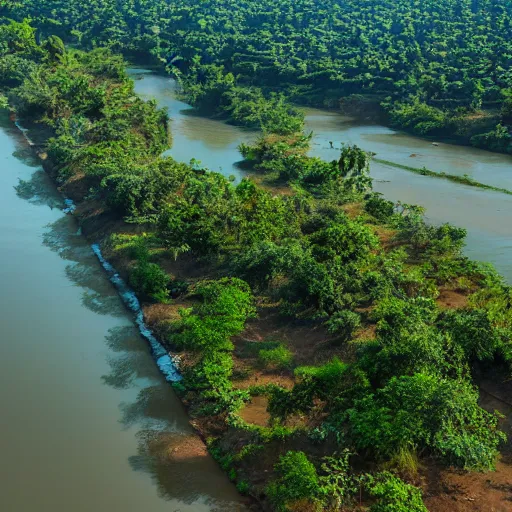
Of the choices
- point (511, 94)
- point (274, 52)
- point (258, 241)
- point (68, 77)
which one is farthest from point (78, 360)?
point (274, 52)

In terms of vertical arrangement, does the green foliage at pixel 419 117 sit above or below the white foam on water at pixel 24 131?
above

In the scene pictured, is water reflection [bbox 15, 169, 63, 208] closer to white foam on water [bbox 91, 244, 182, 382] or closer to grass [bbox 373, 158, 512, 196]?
white foam on water [bbox 91, 244, 182, 382]

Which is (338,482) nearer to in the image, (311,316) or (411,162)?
(311,316)

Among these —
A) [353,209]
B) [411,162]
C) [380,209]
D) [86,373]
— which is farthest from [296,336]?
[411,162]

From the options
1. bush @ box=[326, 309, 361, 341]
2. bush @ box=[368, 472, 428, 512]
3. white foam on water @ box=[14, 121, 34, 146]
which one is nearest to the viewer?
bush @ box=[368, 472, 428, 512]

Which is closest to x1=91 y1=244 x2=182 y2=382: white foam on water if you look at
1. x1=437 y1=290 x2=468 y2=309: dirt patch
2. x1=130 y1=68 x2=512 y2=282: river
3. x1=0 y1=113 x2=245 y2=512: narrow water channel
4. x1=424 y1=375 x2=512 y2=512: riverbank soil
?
x1=0 y1=113 x2=245 y2=512: narrow water channel

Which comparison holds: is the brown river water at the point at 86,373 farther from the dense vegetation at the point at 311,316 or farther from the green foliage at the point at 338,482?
the green foliage at the point at 338,482

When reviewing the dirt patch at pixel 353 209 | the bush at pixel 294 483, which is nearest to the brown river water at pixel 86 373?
the bush at pixel 294 483
